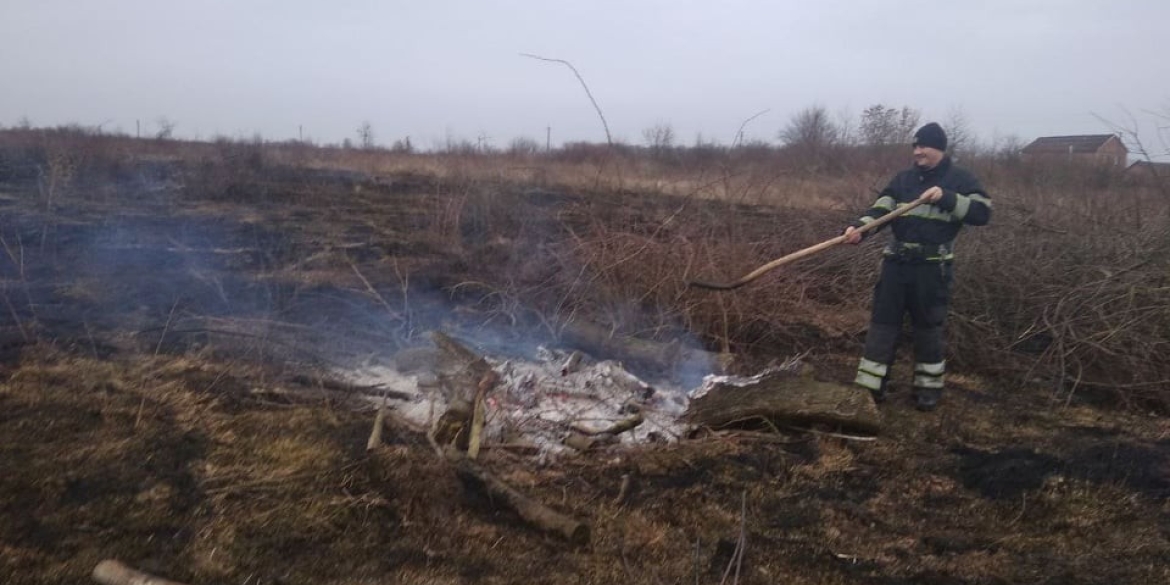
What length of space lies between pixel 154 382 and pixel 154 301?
6.83 ft

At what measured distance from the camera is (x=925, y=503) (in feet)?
12.4

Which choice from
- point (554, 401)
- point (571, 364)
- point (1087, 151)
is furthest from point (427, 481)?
point (1087, 151)

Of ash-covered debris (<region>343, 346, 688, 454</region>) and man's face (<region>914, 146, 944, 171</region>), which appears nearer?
ash-covered debris (<region>343, 346, 688, 454</region>)

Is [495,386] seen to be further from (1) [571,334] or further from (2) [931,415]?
(2) [931,415]

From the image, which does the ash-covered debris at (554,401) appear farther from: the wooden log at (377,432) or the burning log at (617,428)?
the wooden log at (377,432)

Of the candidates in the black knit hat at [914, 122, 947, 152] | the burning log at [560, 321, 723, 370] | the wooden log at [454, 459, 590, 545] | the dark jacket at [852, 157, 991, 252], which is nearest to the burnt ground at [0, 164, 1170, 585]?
the wooden log at [454, 459, 590, 545]

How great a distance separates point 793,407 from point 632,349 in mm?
1547

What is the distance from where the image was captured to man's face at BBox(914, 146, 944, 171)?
4.70 meters

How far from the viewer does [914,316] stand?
16.4 ft

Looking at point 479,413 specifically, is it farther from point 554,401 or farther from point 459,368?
point 459,368

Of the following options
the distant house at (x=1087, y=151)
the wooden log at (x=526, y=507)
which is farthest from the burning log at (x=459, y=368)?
the distant house at (x=1087, y=151)

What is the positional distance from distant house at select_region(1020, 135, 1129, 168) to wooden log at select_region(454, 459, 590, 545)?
6423mm

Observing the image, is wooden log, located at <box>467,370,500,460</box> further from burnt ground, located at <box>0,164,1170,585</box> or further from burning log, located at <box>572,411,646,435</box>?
burning log, located at <box>572,411,646,435</box>

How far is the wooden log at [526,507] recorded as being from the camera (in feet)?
10.5
